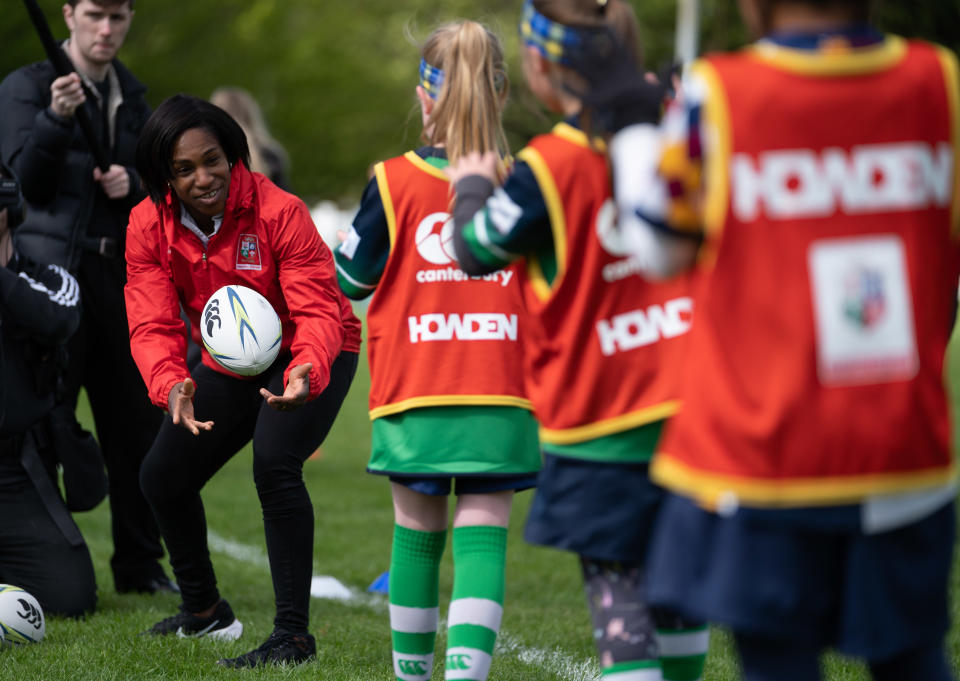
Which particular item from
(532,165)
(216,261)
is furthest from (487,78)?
(216,261)

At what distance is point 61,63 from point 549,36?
12.3ft

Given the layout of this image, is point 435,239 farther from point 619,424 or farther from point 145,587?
point 145,587

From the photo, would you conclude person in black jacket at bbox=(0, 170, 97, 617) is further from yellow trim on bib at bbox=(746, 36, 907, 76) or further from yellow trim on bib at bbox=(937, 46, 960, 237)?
yellow trim on bib at bbox=(937, 46, 960, 237)

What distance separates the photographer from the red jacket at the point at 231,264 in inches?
191

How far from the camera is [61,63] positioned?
613 centimetres

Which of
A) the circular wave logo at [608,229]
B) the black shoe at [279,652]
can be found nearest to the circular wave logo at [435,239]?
the circular wave logo at [608,229]

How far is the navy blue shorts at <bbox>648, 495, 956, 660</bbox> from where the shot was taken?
7.68 ft

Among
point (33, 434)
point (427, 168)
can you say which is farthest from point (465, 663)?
point (33, 434)

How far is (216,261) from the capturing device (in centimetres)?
491

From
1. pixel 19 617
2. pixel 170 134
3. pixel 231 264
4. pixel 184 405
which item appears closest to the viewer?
pixel 184 405

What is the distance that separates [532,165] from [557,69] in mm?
280

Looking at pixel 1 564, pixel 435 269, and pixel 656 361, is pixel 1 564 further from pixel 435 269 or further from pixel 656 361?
pixel 656 361

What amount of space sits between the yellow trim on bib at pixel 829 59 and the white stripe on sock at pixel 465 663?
1970mm

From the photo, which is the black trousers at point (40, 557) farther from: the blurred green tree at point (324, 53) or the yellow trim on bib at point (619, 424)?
the blurred green tree at point (324, 53)
